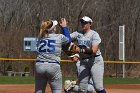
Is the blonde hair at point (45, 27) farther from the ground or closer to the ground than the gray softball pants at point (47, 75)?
farther from the ground

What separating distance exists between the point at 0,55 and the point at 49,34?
91.4 feet

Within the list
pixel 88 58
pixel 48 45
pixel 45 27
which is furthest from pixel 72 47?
pixel 88 58

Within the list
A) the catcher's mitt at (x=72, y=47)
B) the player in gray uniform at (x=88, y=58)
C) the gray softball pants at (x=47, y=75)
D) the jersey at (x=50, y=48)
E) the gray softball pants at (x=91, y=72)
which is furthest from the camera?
the gray softball pants at (x=91, y=72)

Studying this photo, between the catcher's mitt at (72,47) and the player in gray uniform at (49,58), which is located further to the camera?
the catcher's mitt at (72,47)

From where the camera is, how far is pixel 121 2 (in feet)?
151

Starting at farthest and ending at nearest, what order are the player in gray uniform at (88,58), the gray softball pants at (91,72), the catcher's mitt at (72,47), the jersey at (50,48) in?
1. the gray softball pants at (91,72)
2. the player in gray uniform at (88,58)
3. the catcher's mitt at (72,47)
4. the jersey at (50,48)

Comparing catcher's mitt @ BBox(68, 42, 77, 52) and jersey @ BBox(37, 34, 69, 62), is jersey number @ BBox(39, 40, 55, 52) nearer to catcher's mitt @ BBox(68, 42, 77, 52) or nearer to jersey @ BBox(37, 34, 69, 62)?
jersey @ BBox(37, 34, 69, 62)

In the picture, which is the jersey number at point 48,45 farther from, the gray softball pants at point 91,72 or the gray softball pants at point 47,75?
the gray softball pants at point 91,72

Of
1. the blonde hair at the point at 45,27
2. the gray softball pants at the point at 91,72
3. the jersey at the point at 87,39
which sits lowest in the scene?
the gray softball pants at the point at 91,72

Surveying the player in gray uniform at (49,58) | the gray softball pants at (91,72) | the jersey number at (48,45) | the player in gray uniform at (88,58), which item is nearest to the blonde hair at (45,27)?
the player in gray uniform at (49,58)

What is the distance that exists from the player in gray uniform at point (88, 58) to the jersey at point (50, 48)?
1.18 meters

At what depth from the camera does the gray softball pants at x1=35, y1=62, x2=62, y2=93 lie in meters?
8.58

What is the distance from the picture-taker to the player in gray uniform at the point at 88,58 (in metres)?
9.97

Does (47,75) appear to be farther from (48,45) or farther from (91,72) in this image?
(91,72)
